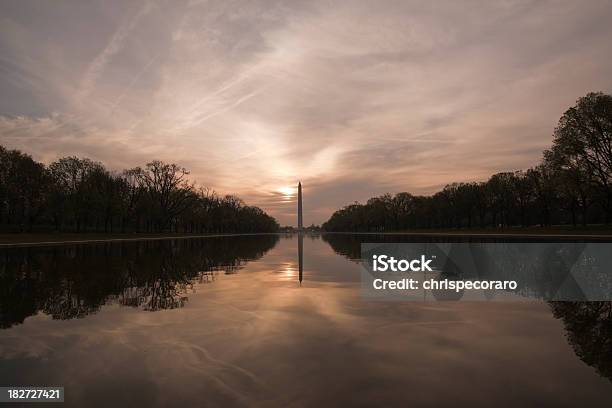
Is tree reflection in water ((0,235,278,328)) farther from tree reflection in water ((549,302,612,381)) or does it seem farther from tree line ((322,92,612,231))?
tree line ((322,92,612,231))

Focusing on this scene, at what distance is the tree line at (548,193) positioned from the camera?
49.6m

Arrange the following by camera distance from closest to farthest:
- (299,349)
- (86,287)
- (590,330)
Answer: (299,349), (590,330), (86,287)

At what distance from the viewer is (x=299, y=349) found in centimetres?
795

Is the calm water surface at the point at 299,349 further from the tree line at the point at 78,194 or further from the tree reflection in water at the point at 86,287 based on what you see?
the tree line at the point at 78,194

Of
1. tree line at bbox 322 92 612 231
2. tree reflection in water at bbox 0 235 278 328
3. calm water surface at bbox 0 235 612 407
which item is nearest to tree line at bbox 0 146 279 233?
tree reflection in water at bbox 0 235 278 328

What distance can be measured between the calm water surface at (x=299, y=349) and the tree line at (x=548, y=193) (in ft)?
161

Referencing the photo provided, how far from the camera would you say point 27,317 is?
35.2 ft

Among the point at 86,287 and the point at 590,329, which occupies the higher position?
the point at 86,287

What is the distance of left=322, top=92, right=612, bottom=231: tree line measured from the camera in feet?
163

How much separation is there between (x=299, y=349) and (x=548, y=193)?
304 feet

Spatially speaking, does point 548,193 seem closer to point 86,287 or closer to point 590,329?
point 590,329

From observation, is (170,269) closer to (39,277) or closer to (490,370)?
(39,277)

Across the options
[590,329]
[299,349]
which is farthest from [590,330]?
[299,349]

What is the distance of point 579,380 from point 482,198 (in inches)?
4262
